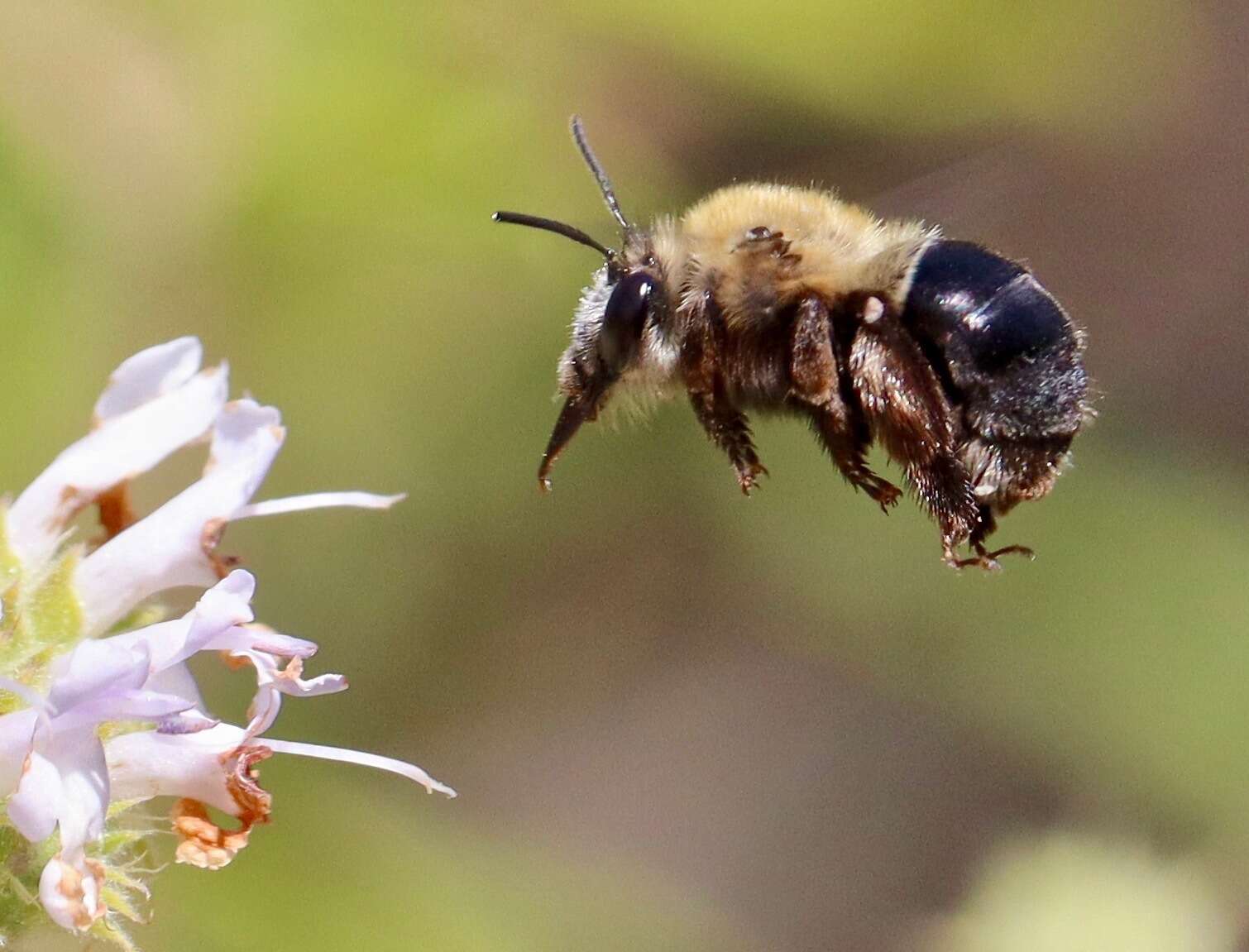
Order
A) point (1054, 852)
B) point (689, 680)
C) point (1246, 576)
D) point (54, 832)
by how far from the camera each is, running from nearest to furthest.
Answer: point (54, 832) → point (1054, 852) → point (1246, 576) → point (689, 680)

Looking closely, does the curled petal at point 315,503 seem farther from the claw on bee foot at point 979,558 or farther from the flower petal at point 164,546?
the claw on bee foot at point 979,558

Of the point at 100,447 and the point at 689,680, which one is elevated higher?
the point at 100,447

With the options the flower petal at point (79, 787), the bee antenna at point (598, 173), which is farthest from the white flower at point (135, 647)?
the bee antenna at point (598, 173)

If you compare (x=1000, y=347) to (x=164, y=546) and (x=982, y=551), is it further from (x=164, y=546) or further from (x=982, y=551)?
(x=164, y=546)

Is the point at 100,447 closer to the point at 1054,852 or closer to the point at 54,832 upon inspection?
the point at 54,832

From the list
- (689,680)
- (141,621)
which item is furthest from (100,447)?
(689,680)

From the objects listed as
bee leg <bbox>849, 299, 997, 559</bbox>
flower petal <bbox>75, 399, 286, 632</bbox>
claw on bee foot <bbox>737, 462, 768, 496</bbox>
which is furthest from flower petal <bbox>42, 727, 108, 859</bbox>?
bee leg <bbox>849, 299, 997, 559</bbox>

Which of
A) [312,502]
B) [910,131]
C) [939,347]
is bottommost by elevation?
[312,502]
